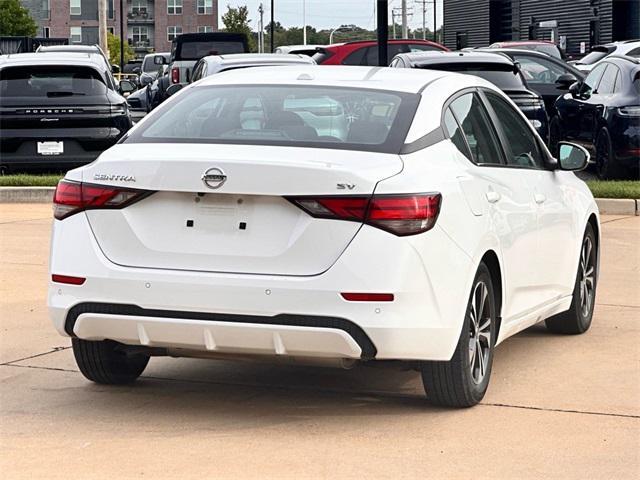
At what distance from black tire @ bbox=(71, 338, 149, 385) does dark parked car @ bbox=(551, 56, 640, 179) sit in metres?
11.0

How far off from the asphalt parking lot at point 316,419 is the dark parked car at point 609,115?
29.0ft

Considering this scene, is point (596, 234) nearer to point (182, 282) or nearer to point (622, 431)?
point (622, 431)

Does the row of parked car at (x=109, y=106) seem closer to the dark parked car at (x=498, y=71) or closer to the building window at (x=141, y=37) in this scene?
the dark parked car at (x=498, y=71)

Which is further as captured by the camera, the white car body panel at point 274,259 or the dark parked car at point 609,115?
the dark parked car at point 609,115

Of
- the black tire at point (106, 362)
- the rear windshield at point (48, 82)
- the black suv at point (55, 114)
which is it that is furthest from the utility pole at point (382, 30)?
the black tire at point (106, 362)

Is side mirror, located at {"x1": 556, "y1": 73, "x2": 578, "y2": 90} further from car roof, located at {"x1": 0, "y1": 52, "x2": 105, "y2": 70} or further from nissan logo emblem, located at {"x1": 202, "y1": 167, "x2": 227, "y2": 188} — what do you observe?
nissan logo emblem, located at {"x1": 202, "y1": 167, "x2": 227, "y2": 188}

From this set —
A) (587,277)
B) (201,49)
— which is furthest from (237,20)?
(587,277)

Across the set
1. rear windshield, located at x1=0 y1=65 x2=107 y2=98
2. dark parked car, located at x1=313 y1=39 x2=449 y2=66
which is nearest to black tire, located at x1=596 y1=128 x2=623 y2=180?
rear windshield, located at x1=0 y1=65 x2=107 y2=98

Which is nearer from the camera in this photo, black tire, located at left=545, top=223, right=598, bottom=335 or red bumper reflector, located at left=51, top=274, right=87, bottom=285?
red bumper reflector, located at left=51, top=274, right=87, bottom=285

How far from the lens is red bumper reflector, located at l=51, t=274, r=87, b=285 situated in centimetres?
625

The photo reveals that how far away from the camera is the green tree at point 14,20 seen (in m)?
96.3

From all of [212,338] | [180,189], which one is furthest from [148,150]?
[212,338]

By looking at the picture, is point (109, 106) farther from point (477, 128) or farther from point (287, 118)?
point (287, 118)

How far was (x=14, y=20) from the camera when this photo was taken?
3821 inches
